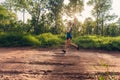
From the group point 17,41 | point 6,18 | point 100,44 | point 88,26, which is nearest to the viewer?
point 17,41

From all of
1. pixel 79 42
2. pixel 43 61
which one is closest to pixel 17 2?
pixel 79 42

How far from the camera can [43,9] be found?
30734 millimetres

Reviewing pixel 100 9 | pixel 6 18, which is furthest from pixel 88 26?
pixel 6 18

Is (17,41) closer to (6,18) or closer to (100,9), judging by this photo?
(6,18)

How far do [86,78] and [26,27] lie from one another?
24.1 meters

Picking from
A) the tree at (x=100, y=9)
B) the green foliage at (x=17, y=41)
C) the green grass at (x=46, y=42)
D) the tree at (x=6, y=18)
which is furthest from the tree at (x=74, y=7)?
the green foliage at (x=17, y=41)

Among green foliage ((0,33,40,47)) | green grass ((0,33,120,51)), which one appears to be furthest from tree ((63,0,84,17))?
green foliage ((0,33,40,47))

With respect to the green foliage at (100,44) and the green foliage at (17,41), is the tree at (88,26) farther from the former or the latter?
the green foliage at (17,41)

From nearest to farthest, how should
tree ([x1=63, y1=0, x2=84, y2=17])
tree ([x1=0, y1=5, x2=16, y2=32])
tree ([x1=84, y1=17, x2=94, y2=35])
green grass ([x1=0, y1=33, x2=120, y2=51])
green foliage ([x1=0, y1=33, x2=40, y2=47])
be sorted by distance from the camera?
green foliage ([x1=0, y1=33, x2=40, y2=47]) → green grass ([x1=0, y1=33, x2=120, y2=51]) → tree ([x1=0, y1=5, x2=16, y2=32]) → tree ([x1=63, y1=0, x2=84, y2=17]) → tree ([x1=84, y1=17, x2=94, y2=35])

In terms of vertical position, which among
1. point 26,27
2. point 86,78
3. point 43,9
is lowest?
point 86,78

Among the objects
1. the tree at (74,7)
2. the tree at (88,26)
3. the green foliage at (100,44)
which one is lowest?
the green foliage at (100,44)

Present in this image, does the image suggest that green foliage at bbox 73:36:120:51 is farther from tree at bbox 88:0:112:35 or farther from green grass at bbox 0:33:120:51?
tree at bbox 88:0:112:35

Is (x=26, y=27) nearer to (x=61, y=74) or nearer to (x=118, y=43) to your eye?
(x=118, y=43)

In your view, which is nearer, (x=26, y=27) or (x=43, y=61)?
(x=43, y=61)
